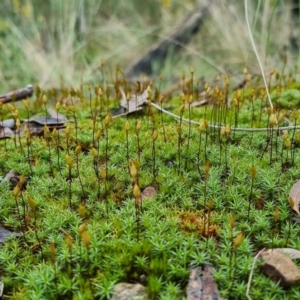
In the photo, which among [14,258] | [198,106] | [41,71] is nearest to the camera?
[14,258]

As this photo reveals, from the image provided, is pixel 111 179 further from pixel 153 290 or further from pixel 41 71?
pixel 41 71

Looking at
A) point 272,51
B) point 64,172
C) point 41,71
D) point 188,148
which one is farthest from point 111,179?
point 272,51

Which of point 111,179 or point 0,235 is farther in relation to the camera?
point 111,179

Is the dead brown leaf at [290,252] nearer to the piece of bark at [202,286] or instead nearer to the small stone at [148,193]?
the piece of bark at [202,286]

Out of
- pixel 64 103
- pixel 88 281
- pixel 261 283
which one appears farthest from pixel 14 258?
pixel 64 103

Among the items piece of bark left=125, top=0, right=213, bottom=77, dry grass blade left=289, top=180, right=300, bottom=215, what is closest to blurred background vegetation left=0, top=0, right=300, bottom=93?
piece of bark left=125, top=0, right=213, bottom=77

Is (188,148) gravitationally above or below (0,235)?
above

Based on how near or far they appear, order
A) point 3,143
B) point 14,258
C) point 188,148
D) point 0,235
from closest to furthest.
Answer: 1. point 14,258
2. point 0,235
3. point 188,148
4. point 3,143
